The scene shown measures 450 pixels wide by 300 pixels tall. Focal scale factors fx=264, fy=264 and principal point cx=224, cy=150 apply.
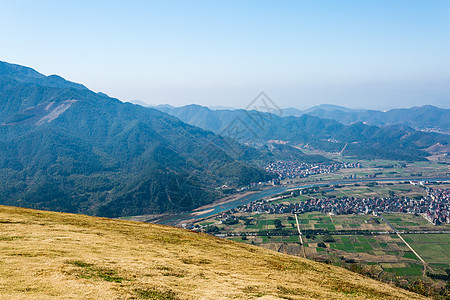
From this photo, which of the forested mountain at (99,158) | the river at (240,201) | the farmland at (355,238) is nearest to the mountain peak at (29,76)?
the forested mountain at (99,158)

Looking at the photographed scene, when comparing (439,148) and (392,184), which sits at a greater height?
(439,148)

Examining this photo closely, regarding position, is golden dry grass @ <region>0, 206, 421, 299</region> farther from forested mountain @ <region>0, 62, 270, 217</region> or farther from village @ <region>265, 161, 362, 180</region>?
village @ <region>265, 161, 362, 180</region>

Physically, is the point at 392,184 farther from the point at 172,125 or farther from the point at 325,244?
the point at 172,125

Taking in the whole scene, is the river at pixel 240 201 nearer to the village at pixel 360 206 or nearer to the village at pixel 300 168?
the village at pixel 360 206

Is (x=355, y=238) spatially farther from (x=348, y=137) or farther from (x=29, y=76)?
(x=29, y=76)

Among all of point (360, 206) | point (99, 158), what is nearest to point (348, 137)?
point (360, 206)

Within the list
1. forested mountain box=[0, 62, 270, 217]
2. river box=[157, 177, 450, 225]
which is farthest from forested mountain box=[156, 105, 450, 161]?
river box=[157, 177, 450, 225]

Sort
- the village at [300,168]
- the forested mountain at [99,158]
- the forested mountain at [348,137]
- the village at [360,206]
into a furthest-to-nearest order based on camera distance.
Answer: the forested mountain at [348,137] < the village at [300,168] < the forested mountain at [99,158] < the village at [360,206]

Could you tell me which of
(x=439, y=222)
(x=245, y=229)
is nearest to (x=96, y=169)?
(x=245, y=229)
